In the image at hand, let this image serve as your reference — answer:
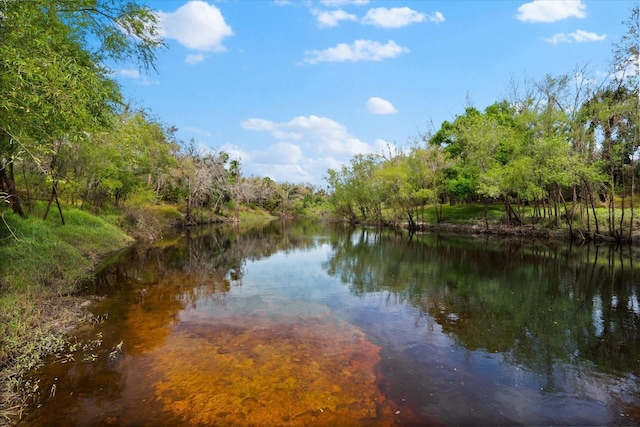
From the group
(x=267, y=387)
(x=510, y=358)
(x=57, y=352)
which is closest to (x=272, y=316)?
(x=267, y=387)

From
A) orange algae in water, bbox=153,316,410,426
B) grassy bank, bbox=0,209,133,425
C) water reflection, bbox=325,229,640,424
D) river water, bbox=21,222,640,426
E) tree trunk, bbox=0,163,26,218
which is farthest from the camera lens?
tree trunk, bbox=0,163,26,218

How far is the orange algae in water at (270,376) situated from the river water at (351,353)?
0.03 m

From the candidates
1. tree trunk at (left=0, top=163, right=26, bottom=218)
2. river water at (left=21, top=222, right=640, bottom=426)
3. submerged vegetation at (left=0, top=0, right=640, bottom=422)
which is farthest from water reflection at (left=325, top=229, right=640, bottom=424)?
tree trunk at (left=0, top=163, right=26, bottom=218)

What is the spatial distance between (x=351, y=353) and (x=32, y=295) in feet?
28.7

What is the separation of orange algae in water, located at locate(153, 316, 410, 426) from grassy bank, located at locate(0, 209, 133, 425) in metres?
2.31

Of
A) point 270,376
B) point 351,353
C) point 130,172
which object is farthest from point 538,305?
point 130,172

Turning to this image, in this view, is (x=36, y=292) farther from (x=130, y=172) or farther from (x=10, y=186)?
(x=130, y=172)

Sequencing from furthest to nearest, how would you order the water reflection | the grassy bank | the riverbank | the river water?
the water reflection → the grassy bank → the riverbank → the river water

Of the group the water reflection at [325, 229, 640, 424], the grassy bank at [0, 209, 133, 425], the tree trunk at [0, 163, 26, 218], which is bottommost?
the water reflection at [325, 229, 640, 424]

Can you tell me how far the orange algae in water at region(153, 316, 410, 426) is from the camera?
5445 mm

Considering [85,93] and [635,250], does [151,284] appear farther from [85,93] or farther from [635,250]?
[635,250]

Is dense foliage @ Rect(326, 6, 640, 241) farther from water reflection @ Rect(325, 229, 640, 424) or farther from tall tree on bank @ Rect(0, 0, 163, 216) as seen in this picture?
tall tree on bank @ Rect(0, 0, 163, 216)

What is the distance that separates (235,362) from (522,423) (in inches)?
204

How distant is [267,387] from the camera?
6188 mm
